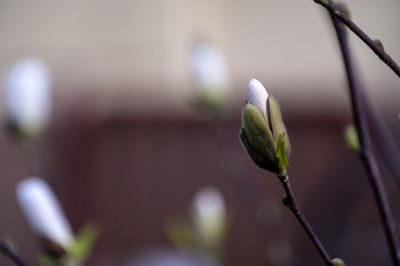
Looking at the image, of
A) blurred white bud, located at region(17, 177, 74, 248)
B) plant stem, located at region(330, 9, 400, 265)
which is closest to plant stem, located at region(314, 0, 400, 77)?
plant stem, located at region(330, 9, 400, 265)

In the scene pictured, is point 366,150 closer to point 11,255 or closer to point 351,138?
point 351,138

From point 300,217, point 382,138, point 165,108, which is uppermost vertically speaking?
point 165,108

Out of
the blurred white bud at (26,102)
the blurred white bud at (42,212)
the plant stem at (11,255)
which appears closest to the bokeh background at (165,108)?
the blurred white bud at (26,102)

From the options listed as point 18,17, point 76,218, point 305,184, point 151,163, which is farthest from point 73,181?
point 18,17

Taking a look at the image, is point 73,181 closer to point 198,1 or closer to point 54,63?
point 54,63

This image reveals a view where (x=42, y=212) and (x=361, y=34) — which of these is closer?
(x=361, y=34)

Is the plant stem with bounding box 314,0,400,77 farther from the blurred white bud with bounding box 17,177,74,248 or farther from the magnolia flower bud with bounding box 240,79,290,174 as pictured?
the blurred white bud with bounding box 17,177,74,248

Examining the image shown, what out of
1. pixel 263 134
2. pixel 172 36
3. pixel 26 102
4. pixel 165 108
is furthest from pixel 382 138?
pixel 172 36
